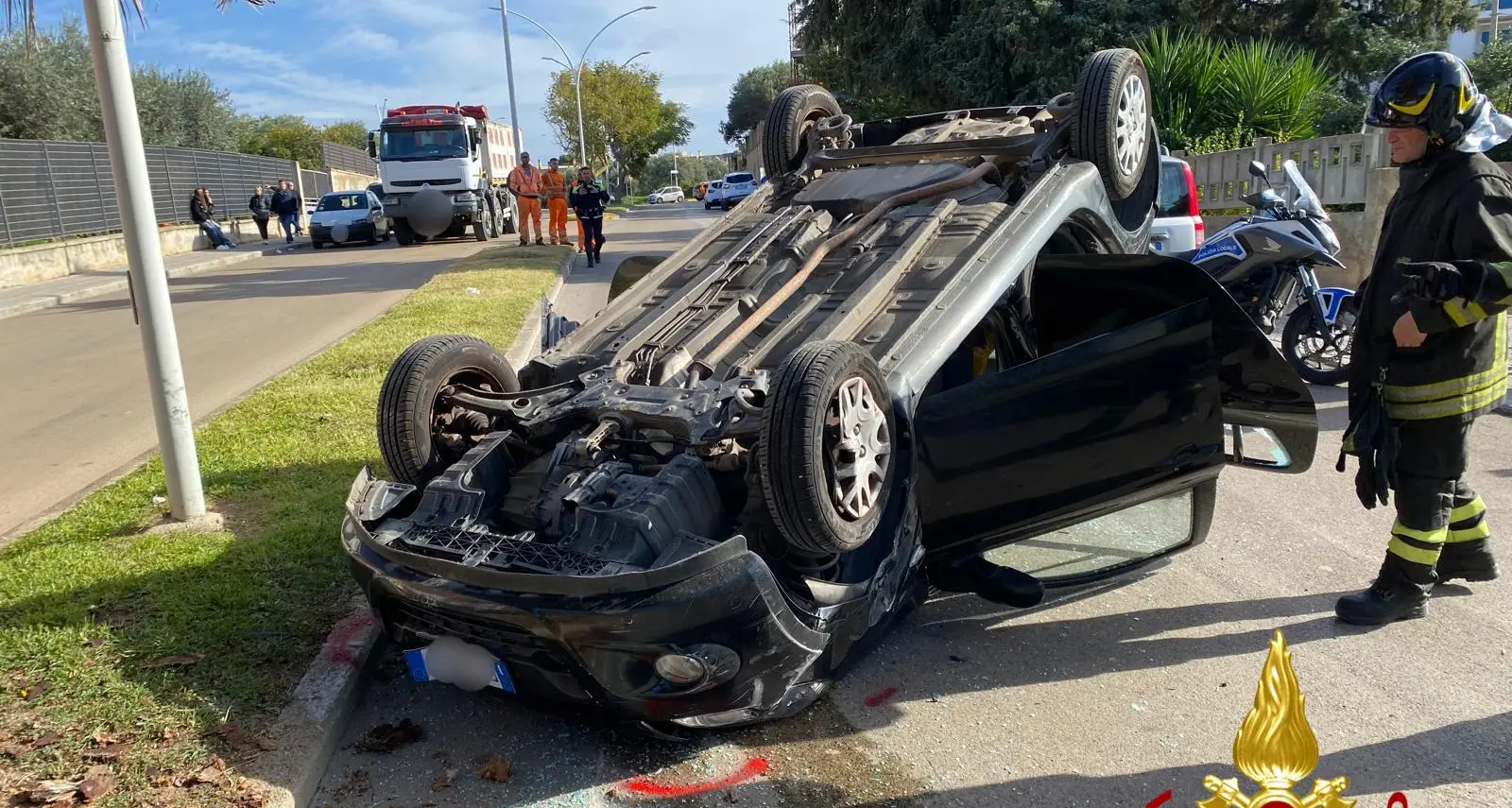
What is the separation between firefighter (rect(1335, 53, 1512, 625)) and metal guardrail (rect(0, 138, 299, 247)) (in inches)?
622

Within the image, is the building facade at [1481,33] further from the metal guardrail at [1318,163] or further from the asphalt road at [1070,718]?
the asphalt road at [1070,718]

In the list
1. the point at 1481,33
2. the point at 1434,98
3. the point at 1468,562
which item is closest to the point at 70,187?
the point at 1434,98

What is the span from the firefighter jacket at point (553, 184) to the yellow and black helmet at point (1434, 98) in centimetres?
1761

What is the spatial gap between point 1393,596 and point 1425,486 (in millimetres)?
407

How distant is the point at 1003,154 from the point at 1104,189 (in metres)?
0.48

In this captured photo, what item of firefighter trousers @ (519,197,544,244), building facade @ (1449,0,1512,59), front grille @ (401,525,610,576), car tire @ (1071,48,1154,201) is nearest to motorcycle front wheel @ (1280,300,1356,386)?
car tire @ (1071,48,1154,201)

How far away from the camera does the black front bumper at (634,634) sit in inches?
106

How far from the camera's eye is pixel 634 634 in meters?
2.68

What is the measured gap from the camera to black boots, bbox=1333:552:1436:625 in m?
3.67

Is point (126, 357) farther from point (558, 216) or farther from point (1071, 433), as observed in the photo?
point (558, 216)

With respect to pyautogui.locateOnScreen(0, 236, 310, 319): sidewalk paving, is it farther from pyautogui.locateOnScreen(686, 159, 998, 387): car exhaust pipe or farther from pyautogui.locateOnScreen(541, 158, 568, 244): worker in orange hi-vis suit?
pyautogui.locateOnScreen(686, 159, 998, 387): car exhaust pipe

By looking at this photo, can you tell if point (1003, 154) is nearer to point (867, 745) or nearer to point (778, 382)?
point (778, 382)

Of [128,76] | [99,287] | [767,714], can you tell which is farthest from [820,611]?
[99,287]

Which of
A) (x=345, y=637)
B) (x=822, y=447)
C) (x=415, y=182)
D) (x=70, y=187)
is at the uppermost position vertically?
(x=70, y=187)
